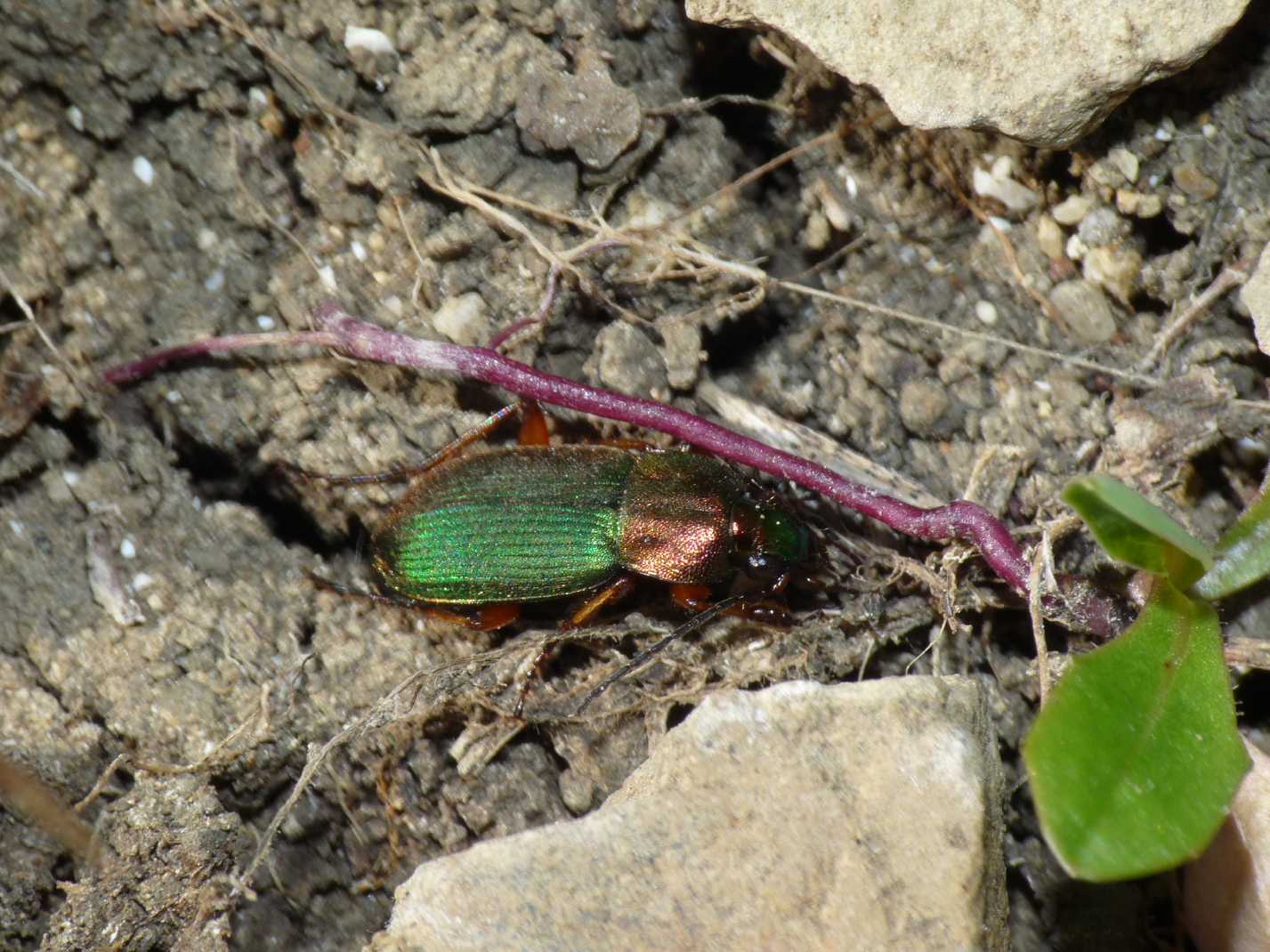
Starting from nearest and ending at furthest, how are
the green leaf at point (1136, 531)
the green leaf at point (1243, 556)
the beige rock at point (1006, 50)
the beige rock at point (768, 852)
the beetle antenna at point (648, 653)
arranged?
the green leaf at point (1136, 531)
the beige rock at point (768, 852)
the green leaf at point (1243, 556)
the beige rock at point (1006, 50)
the beetle antenna at point (648, 653)

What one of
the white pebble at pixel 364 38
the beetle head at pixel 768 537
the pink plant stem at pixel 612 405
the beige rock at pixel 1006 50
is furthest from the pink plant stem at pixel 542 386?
the beige rock at pixel 1006 50

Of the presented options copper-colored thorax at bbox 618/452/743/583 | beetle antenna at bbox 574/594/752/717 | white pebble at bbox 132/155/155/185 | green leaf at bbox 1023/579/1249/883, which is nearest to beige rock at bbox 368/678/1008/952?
green leaf at bbox 1023/579/1249/883

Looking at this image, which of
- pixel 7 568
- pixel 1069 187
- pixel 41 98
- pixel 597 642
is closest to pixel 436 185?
pixel 41 98

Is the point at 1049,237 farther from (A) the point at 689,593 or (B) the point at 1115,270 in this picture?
(A) the point at 689,593

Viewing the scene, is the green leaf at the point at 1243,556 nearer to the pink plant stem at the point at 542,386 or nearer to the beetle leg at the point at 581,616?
the pink plant stem at the point at 542,386

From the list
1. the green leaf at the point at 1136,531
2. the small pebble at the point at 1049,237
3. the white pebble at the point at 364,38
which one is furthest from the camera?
the small pebble at the point at 1049,237

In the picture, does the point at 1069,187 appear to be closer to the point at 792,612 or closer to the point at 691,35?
the point at 691,35
